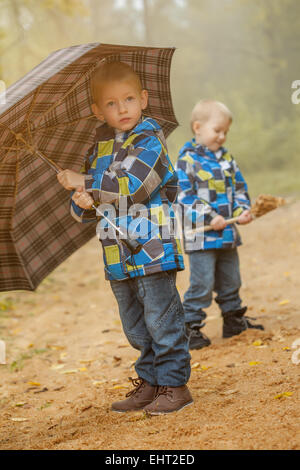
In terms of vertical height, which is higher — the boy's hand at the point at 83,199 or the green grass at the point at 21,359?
the boy's hand at the point at 83,199

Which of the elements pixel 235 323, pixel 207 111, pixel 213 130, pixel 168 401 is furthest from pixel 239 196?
pixel 168 401

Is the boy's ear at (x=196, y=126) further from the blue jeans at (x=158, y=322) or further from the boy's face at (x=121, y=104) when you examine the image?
the blue jeans at (x=158, y=322)

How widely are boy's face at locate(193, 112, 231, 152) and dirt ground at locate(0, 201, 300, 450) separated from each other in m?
1.63

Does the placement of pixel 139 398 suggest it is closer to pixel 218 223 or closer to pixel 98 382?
pixel 98 382

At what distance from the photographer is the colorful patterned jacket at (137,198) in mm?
2939

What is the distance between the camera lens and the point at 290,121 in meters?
25.2

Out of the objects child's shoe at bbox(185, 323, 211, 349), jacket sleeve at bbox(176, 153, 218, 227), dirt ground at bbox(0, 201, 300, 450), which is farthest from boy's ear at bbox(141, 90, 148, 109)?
child's shoe at bbox(185, 323, 211, 349)

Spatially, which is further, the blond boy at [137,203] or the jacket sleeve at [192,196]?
the jacket sleeve at [192,196]

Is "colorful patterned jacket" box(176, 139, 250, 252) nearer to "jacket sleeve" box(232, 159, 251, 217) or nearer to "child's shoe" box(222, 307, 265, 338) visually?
"jacket sleeve" box(232, 159, 251, 217)

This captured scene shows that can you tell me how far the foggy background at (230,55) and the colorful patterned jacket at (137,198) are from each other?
12.5m

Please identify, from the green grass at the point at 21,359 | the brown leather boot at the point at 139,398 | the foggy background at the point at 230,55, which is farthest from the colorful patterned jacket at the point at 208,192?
the foggy background at the point at 230,55

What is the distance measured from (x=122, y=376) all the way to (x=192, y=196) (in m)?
1.54
